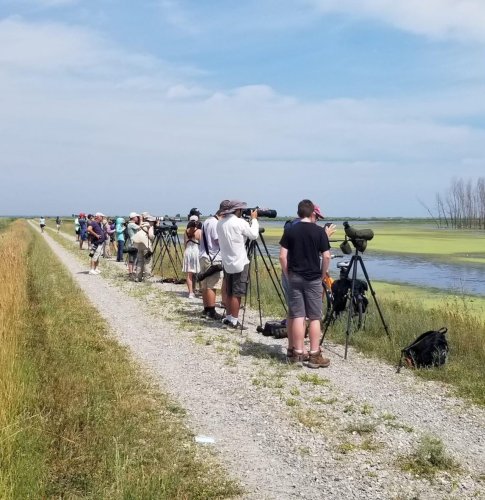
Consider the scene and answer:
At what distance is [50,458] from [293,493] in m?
1.45

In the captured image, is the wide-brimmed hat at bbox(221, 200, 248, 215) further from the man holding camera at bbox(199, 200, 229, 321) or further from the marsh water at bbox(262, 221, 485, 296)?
the marsh water at bbox(262, 221, 485, 296)

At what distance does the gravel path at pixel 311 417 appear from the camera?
3186 mm

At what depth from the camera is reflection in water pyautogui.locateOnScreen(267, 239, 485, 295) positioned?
587 inches

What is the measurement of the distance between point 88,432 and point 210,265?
5.22 m

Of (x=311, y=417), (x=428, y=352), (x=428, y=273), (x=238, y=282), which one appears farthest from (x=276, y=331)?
(x=428, y=273)

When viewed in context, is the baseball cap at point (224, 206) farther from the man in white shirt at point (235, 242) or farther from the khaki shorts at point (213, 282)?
the khaki shorts at point (213, 282)

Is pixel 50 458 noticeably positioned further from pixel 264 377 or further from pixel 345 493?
pixel 264 377

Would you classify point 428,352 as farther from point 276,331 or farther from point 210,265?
point 210,265

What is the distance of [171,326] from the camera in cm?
774

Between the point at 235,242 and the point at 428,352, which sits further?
the point at 235,242

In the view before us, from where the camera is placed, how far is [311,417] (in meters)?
4.20

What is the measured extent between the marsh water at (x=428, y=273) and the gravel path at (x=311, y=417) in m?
8.28

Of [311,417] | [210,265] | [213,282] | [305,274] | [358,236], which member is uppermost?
[358,236]

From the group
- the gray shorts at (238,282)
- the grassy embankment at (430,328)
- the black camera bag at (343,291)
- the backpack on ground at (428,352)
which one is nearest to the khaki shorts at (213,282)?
the gray shorts at (238,282)
